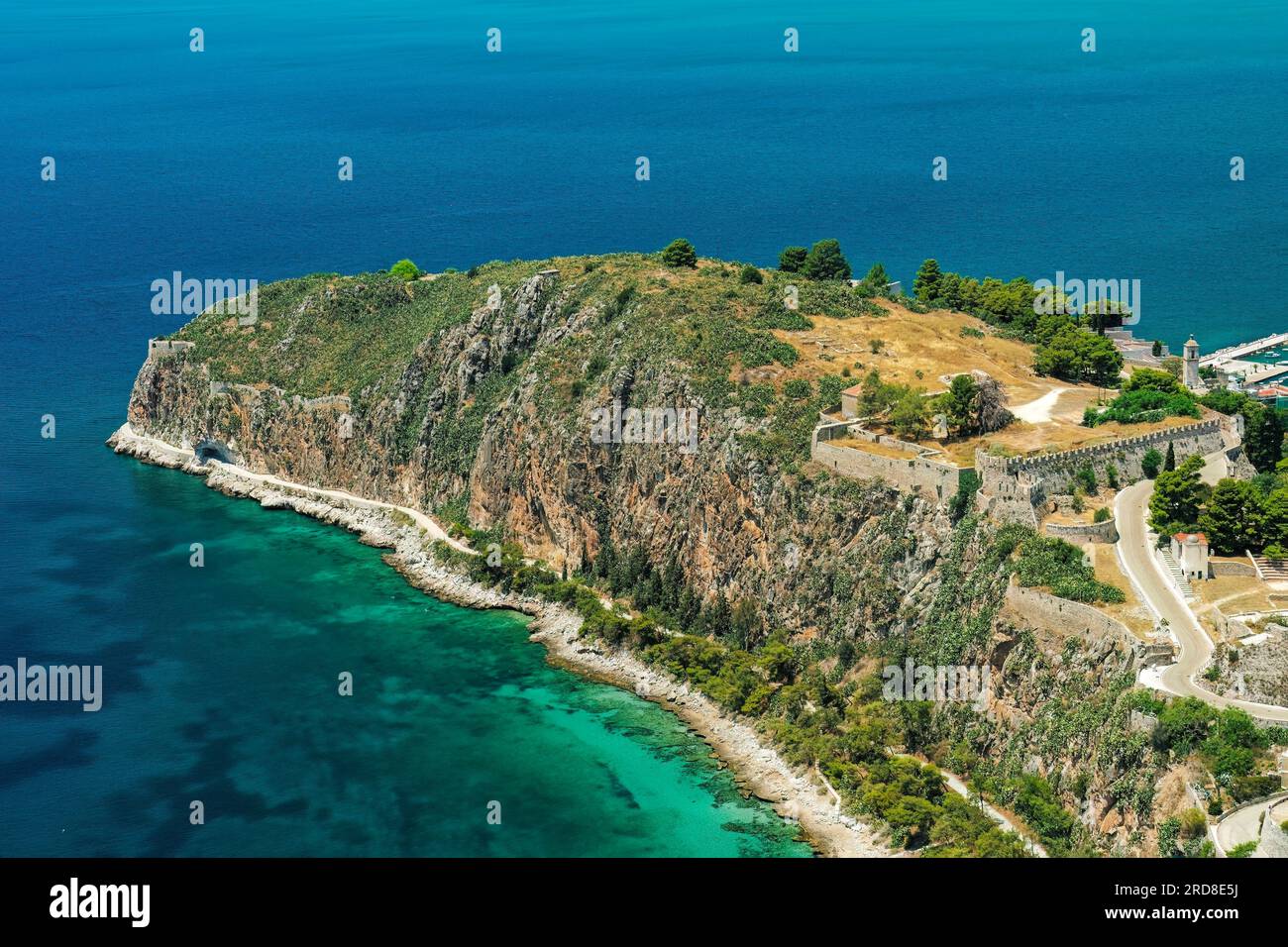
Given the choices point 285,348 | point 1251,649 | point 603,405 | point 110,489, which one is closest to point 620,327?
point 603,405

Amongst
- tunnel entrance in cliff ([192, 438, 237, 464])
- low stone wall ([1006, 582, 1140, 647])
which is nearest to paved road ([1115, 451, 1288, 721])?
low stone wall ([1006, 582, 1140, 647])

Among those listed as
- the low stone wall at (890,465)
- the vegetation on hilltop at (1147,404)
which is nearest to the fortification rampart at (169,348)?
the low stone wall at (890,465)

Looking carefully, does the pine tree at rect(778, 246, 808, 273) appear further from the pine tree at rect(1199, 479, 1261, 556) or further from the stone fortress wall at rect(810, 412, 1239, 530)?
the pine tree at rect(1199, 479, 1261, 556)

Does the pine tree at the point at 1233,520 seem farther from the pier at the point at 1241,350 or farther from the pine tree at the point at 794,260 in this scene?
the pier at the point at 1241,350

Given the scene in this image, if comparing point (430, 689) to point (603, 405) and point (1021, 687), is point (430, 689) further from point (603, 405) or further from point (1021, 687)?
point (1021, 687)

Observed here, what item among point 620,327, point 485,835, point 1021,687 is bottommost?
point 485,835

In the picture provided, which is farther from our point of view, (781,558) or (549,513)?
(549,513)

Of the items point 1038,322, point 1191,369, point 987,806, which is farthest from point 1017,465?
point 1038,322
